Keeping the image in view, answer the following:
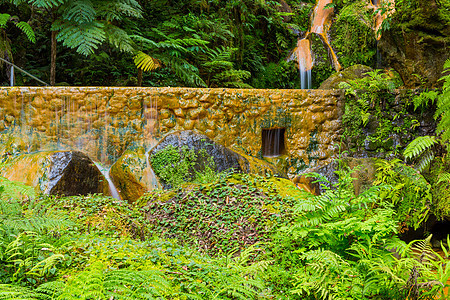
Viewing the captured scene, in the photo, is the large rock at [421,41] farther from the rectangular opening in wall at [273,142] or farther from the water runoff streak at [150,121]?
the water runoff streak at [150,121]

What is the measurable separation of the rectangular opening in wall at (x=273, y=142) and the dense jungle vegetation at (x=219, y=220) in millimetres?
1561

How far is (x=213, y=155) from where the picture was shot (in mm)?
5762

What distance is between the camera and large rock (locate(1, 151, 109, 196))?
190 inches

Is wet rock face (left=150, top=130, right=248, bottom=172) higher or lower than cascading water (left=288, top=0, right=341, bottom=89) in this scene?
lower

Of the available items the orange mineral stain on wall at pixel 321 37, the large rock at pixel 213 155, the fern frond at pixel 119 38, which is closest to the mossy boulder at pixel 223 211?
the large rock at pixel 213 155

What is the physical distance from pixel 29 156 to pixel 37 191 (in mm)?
983

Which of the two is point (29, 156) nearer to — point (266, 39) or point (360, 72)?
point (360, 72)

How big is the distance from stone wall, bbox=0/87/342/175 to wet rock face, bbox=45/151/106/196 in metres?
0.92

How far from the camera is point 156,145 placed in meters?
5.98

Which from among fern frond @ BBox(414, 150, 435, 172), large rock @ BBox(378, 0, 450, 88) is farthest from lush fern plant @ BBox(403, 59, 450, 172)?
large rock @ BBox(378, 0, 450, 88)

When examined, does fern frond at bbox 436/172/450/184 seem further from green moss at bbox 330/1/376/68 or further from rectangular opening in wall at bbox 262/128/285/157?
green moss at bbox 330/1/376/68

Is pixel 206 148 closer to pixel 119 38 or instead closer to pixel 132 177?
pixel 132 177

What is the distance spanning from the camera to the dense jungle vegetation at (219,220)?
7.04 feet

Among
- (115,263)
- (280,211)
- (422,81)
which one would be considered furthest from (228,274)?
(422,81)
